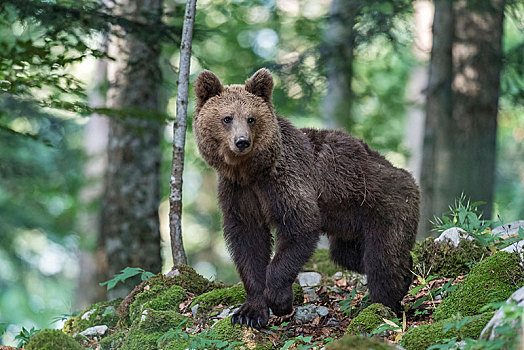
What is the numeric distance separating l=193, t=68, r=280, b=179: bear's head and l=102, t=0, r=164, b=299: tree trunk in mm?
3740

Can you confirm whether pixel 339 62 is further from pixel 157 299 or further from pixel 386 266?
pixel 157 299

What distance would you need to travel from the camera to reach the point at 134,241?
928 cm

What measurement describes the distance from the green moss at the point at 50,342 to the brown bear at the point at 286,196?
1.48 metres

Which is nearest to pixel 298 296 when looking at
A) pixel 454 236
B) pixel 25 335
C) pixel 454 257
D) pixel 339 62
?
pixel 454 257

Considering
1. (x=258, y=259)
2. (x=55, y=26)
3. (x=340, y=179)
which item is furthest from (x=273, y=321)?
(x=55, y=26)

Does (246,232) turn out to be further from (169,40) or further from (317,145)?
(169,40)

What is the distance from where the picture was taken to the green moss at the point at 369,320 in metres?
4.77

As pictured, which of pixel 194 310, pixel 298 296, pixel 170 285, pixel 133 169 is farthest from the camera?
pixel 133 169

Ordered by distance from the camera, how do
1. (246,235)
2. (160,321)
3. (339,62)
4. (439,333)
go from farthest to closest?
(339,62) < (246,235) < (160,321) < (439,333)

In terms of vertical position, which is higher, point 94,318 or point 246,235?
point 246,235

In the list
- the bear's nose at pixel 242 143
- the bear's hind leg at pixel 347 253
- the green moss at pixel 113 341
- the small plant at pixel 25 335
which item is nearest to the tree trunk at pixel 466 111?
the bear's hind leg at pixel 347 253

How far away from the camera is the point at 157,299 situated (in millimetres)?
5949

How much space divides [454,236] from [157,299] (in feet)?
11.3

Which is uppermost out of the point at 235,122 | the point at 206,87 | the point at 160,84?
the point at 160,84
